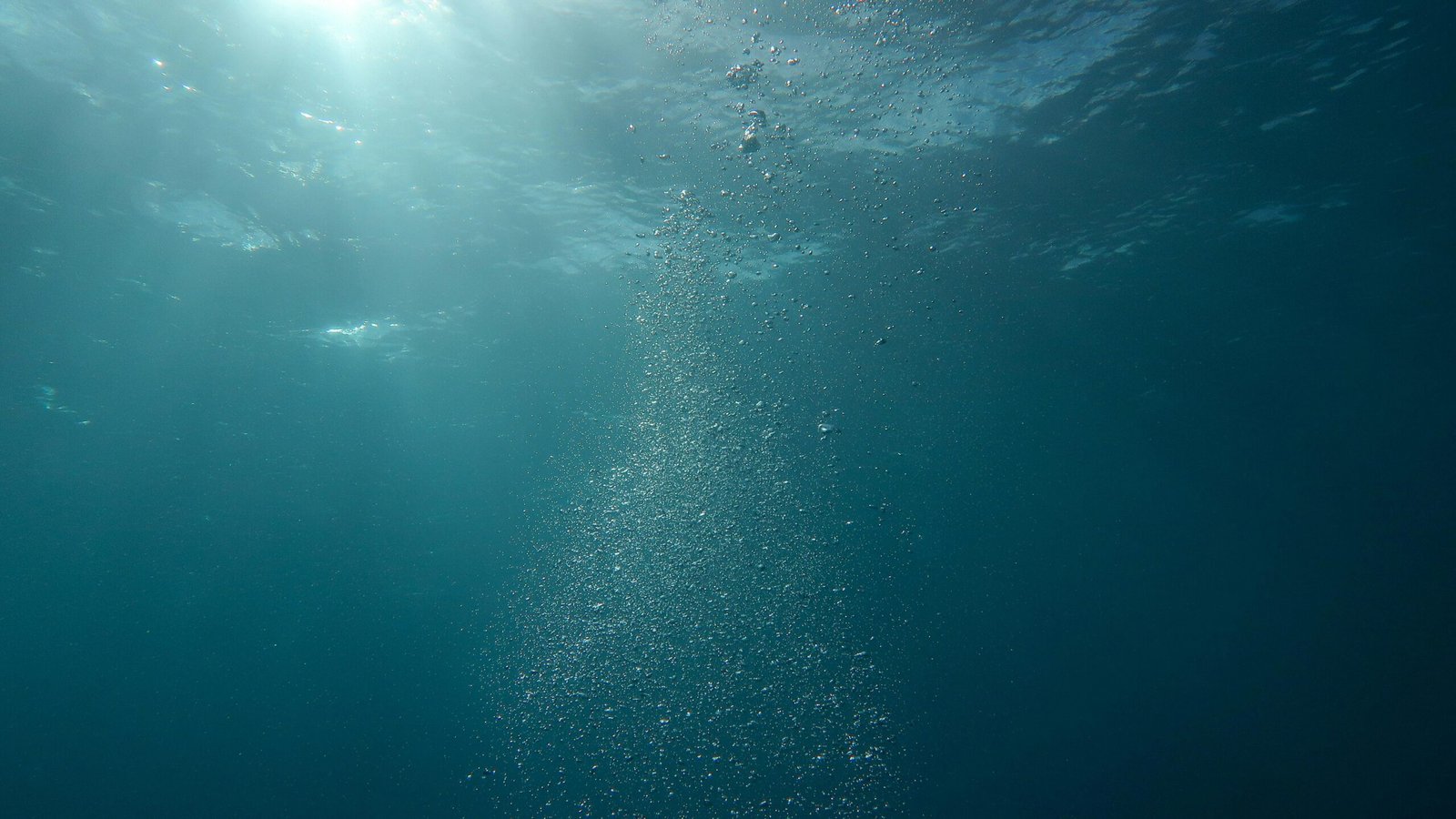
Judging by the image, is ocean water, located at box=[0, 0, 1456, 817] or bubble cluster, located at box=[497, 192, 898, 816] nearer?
ocean water, located at box=[0, 0, 1456, 817]

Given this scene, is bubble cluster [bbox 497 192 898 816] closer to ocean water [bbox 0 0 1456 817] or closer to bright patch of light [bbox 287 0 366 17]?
ocean water [bbox 0 0 1456 817]

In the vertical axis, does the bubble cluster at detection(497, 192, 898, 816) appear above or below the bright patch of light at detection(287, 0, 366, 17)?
below

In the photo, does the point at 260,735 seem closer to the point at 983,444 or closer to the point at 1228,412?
the point at 983,444

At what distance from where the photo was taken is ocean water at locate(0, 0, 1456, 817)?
33.0ft

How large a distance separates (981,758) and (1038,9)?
27233 mm

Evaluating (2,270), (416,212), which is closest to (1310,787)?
(416,212)

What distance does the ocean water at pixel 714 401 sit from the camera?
10.1 m

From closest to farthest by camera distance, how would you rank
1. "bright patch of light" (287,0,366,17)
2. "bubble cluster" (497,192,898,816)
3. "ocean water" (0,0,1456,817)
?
"bright patch of light" (287,0,366,17) → "ocean water" (0,0,1456,817) → "bubble cluster" (497,192,898,816)

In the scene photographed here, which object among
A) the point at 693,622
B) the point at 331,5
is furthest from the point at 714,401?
the point at 693,622

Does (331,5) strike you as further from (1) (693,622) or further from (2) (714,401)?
(1) (693,622)

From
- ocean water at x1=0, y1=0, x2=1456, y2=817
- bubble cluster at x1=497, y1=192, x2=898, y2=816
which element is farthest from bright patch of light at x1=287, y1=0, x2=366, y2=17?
bubble cluster at x1=497, y1=192, x2=898, y2=816

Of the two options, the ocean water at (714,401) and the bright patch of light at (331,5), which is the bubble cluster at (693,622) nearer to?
the ocean water at (714,401)

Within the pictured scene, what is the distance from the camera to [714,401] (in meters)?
21.1

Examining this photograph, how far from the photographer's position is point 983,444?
103 feet
